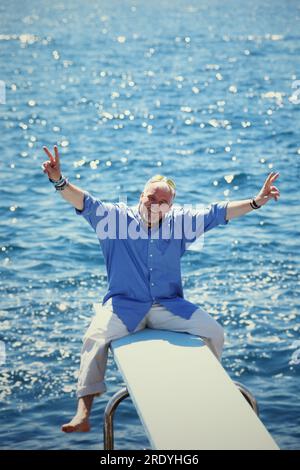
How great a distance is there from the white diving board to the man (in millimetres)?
136

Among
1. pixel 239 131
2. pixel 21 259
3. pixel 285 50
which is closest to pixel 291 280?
pixel 21 259

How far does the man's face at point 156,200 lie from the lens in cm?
590

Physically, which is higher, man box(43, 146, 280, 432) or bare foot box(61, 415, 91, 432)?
man box(43, 146, 280, 432)

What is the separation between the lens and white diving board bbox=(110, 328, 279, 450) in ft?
15.1

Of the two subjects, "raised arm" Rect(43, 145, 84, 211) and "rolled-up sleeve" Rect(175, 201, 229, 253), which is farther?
"rolled-up sleeve" Rect(175, 201, 229, 253)

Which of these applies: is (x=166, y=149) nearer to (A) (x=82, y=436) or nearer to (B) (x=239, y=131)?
(B) (x=239, y=131)

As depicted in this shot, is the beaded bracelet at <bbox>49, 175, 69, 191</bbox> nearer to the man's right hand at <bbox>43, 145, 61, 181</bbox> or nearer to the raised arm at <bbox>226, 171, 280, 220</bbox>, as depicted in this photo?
the man's right hand at <bbox>43, 145, 61, 181</bbox>

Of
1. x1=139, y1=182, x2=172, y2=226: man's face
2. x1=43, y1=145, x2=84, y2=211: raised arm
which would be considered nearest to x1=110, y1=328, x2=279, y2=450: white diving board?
x1=139, y1=182, x2=172, y2=226: man's face

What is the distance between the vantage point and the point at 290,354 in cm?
1081

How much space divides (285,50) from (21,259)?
2393 cm

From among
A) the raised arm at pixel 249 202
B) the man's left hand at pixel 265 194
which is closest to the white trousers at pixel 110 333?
the raised arm at pixel 249 202

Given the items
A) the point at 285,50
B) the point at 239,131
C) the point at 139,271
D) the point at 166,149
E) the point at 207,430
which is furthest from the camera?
the point at 285,50

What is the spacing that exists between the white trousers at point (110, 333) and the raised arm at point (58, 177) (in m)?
0.70

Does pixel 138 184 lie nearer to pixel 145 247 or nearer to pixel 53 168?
pixel 145 247
